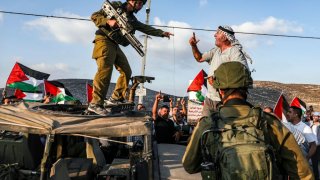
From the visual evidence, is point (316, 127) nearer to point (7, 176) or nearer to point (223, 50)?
point (223, 50)

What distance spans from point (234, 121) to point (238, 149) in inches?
8.0

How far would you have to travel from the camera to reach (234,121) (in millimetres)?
2623

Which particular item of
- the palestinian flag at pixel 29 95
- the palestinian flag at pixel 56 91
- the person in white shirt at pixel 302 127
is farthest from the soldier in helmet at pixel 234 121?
the palestinian flag at pixel 29 95

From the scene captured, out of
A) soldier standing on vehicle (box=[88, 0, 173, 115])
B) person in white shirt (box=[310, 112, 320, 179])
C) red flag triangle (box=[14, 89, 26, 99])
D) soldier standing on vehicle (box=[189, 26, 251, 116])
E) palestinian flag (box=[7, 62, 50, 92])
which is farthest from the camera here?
palestinian flag (box=[7, 62, 50, 92])

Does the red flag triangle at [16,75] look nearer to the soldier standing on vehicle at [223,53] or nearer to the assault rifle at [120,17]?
the assault rifle at [120,17]

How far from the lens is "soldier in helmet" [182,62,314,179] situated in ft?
8.72

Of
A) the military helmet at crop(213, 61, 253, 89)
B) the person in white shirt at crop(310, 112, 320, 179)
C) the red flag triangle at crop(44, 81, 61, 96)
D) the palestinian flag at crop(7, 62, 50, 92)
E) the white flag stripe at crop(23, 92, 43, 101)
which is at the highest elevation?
the palestinian flag at crop(7, 62, 50, 92)

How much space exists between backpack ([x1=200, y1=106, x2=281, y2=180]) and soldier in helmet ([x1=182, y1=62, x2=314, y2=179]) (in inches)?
0.6

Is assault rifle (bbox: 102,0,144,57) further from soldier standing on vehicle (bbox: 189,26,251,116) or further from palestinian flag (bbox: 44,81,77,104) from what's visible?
palestinian flag (bbox: 44,81,77,104)

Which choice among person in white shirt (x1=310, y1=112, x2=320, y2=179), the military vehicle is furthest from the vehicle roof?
person in white shirt (x1=310, y1=112, x2=320, y2=179)

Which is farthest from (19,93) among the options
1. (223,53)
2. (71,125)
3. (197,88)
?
(71,125)

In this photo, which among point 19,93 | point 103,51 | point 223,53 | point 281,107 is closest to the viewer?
point 223,53

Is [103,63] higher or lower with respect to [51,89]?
lower

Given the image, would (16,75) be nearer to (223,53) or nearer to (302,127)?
(302,127)
